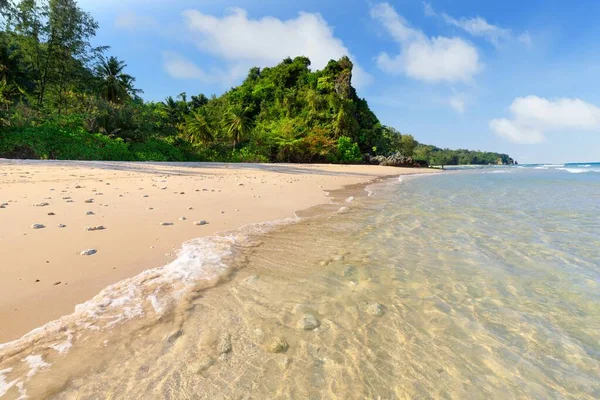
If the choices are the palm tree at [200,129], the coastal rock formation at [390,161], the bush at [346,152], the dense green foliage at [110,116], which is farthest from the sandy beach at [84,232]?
the coastal rock formation at [390,161]

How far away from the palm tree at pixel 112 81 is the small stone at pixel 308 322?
123 ft

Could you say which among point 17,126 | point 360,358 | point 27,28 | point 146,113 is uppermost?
point 27,28

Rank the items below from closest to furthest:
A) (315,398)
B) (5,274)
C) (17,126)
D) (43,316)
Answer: (315,398)
(43,316)
(5,274)
(17,126)

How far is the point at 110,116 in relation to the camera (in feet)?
75.0

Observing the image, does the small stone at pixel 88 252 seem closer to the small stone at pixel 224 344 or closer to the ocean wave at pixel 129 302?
the ocean wave at pixel 129 302

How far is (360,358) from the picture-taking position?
200 cm

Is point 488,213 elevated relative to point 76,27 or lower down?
lower down

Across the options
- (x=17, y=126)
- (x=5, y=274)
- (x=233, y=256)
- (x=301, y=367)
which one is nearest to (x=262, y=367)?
(x=301, y=367)

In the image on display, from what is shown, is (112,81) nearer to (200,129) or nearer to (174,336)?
(200,129)

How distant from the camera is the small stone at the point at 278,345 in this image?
203 centimetres

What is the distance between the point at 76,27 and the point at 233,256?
113 feet

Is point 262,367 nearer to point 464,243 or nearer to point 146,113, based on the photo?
point 464,243

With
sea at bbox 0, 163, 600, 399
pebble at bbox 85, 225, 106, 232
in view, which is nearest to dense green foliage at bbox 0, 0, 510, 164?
pebble at bbox 85, 225, 106, 232

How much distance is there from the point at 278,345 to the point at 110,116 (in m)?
27.0
